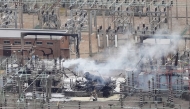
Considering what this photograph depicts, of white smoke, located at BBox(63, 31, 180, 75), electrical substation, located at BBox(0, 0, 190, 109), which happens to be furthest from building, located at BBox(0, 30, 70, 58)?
white smoke, located at BBox(63, 31, 180, 75)

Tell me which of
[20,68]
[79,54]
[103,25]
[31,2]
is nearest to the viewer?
[20,68]

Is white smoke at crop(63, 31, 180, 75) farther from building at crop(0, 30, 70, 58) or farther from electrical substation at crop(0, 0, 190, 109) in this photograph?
building at crop(0, 30, 70, 58)

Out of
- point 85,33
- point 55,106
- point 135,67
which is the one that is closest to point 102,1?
point 85,33

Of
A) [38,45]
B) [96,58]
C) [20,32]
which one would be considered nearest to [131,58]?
[96,58]

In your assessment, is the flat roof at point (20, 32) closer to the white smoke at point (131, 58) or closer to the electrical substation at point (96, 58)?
the electrical substation at point (96, 58)

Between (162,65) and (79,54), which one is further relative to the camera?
(79,54)

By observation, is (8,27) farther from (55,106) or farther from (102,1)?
(55,106)

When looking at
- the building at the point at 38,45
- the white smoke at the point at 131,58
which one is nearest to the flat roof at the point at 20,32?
the building at the point at 38,45
